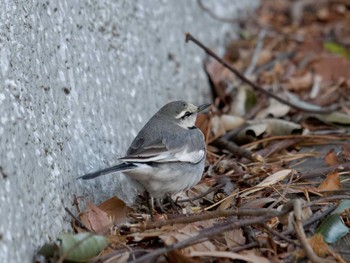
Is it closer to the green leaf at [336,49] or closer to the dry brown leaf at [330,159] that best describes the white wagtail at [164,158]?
the dry brown leaf at [330,159]

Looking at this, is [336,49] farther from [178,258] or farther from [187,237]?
[178,258]

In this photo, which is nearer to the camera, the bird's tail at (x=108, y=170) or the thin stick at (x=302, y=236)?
the thin stick at (x=302, y=236)

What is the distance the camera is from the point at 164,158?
402 cm

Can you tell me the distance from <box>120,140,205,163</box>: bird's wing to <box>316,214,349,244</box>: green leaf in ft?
2.91

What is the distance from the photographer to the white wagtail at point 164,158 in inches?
154

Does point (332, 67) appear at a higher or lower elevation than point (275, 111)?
lower

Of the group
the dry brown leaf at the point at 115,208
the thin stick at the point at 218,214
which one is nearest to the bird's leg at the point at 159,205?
the dry brown leaf at the point at 115,208

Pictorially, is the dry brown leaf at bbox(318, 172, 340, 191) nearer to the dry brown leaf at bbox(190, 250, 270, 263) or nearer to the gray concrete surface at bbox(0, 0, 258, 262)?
the dry brown leaf at bbox(190, 250, 270, 263)

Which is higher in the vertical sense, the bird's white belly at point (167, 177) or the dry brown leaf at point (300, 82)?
the bird's white belly at point (167, 177)

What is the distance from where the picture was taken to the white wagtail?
390 cm

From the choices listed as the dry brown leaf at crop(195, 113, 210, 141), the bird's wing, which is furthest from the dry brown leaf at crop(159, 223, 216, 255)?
the dry brown leaf at crop(195, 113, 210, 141)

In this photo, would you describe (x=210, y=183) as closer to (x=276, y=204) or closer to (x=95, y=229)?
(x=276, y=204)

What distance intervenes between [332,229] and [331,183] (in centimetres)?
59

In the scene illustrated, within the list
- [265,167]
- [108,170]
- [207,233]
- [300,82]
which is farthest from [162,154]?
[300,82]
